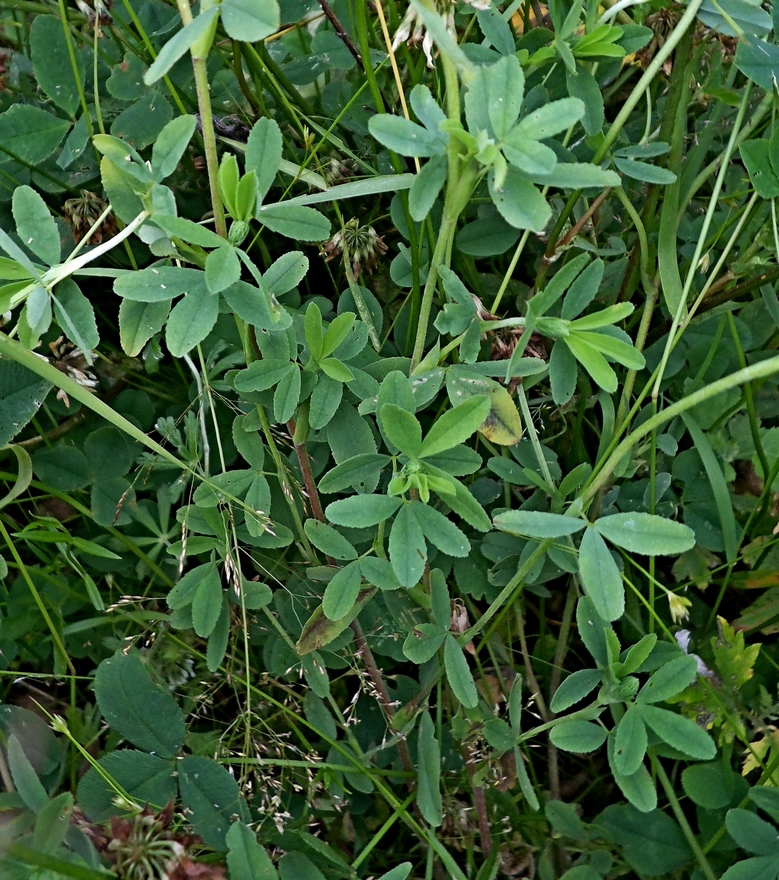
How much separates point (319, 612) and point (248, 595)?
177 mm

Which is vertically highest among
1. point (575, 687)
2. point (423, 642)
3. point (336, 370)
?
point (336, 370)

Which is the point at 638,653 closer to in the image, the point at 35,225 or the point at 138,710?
the point at 138,710

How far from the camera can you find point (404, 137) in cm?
107

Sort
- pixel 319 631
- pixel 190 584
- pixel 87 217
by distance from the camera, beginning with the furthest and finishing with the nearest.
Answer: pixel 87 217, pixel 190 584, pixel 319 631

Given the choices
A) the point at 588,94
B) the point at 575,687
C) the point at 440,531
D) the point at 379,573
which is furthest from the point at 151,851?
the point at 588,94

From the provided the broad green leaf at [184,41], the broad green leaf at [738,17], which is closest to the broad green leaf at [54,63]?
the broad green leaf at [184,41]

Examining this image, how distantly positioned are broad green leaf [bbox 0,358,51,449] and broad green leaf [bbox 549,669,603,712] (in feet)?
3.59

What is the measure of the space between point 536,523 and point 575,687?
0.37m

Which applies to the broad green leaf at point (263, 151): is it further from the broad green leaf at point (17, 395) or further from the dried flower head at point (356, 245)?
the broad green leaf at point (17, 395)

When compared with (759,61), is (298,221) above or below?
below

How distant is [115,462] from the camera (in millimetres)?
1686

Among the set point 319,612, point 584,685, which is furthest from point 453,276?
point 584,685

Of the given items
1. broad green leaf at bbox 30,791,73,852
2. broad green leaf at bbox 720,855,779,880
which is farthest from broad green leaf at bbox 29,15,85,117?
broad green leaf at bbox 720,855,779,880

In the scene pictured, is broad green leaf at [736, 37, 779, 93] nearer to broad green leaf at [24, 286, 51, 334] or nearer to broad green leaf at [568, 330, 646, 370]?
broad green leaf at [568, 330, 646, 370]
